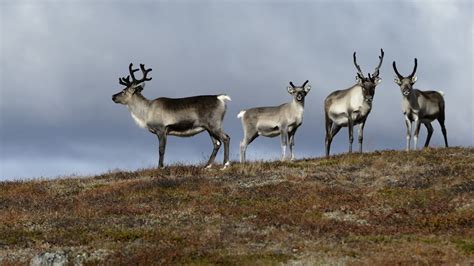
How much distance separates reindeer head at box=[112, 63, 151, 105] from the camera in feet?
118

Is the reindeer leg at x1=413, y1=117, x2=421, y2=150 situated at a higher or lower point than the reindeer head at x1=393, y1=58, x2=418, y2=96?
lower

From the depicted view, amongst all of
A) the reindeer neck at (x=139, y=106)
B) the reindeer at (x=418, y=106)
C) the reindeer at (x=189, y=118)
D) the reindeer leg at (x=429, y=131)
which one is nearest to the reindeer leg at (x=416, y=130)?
the reindeer at (x=418, y=106)

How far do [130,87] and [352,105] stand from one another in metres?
10.2

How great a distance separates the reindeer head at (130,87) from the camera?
3603 centimetres

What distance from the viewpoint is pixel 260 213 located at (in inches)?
919

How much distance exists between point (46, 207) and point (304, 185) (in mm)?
8794

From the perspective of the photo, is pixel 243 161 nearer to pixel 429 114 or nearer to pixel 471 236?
pixel 429 114

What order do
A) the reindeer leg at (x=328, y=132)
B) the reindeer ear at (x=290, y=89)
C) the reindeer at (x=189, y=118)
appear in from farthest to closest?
the reindeer leg at (x=328, y=132) < the reindeer ear at (x=290, y=89) < the reindeer at (x=189, y=118)

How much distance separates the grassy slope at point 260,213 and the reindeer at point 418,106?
2.81 meters

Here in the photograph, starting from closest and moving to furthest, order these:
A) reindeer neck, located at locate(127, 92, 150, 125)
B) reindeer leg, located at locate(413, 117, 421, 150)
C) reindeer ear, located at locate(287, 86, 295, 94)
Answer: reindeer neck, located at locate(127, 92, 150, 125) < reindeer leg, located at locate(413, 117, 421, 150) < reindeer ear, located at locate(287, 86, 295, 94)

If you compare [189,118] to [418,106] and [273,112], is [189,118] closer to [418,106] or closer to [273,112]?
[273,112]

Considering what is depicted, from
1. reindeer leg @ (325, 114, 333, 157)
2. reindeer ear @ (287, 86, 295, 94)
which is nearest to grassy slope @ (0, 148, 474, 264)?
reindeer ear @ (287, 86, 295, 94)

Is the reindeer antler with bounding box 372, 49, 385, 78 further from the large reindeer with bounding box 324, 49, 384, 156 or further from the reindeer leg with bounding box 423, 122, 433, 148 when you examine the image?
the reindeer leg with bounding box 423, 122, 433, 148

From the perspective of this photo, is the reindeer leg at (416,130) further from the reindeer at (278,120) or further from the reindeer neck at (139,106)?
Answer: the reindeer neck at (139,106)
